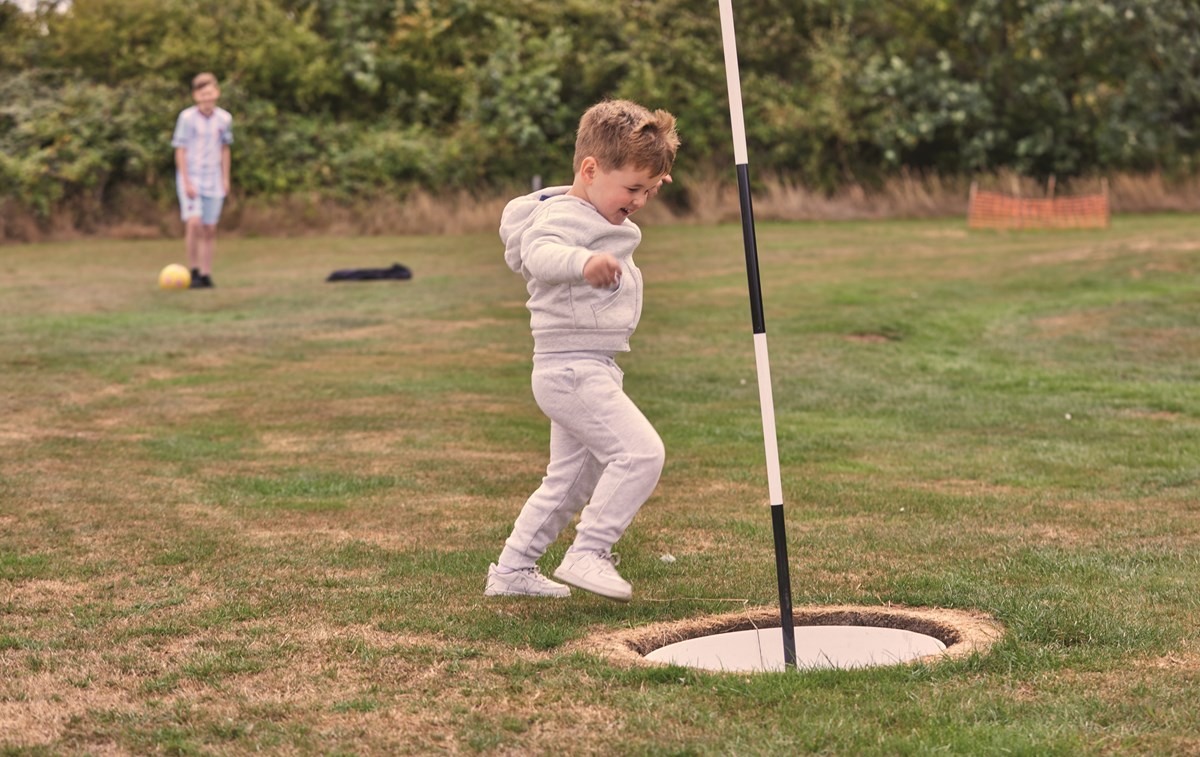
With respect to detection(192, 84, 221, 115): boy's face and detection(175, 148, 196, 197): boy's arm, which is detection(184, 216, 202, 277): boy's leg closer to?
detection(175, 148, 196, 197): boy's arm

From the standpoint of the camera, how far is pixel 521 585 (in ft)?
19.1

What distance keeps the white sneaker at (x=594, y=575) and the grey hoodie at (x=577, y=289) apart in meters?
0.68

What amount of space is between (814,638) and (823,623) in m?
0.15

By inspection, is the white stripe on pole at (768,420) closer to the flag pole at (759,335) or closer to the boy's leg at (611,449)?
the flag pole at (759,335)

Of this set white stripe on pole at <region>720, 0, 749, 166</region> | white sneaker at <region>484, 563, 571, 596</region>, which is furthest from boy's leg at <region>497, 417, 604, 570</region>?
white stripe on pole at <region>720, 0, 749, 166</region>

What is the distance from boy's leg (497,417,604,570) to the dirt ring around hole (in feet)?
1.93

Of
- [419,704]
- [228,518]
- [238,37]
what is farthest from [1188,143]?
[419,704]

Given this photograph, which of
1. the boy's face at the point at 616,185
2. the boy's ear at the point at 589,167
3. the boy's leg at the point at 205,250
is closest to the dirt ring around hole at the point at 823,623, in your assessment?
the boy's face at the point at 616,185

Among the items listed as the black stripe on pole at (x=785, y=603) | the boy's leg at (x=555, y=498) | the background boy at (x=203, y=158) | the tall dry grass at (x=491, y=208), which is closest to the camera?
the black stripe on pole at (x=785, y=603)

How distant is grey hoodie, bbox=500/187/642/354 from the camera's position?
17.9 ft

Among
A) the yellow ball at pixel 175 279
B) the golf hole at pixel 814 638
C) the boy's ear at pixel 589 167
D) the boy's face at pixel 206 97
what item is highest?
the boy's face at pixel 206 97

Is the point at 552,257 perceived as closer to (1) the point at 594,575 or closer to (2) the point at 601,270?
(2) the point at 601,270

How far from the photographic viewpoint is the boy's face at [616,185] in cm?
546

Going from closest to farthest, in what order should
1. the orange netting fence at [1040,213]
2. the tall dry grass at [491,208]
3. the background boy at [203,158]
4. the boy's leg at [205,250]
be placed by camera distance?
the background boy at [203,158] → the boy's leg at [205,250] → the orange netting fence at [1040,213] → the tall dry grass at [491,208]
